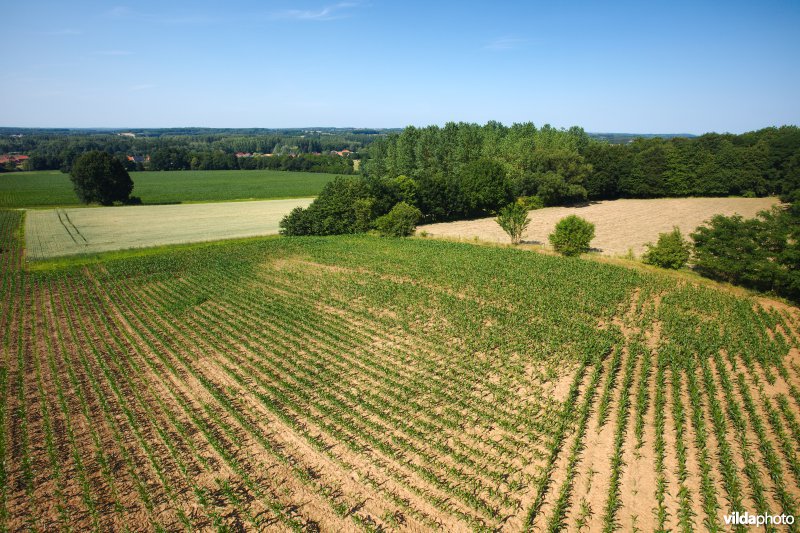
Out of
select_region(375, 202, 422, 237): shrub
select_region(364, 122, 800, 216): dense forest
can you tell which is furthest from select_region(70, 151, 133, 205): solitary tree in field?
select_region(375, 202, 422, 237): shrub

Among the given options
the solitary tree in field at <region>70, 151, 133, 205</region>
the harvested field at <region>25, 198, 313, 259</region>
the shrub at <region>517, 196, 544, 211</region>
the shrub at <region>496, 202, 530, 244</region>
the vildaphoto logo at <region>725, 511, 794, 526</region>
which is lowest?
the vildaphoto logo at <region>725, 511, 794, 526</region>

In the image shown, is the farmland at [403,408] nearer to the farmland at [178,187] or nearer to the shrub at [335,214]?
the shrub at [335,214]

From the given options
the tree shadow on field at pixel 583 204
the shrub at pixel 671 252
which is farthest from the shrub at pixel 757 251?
the tree shadow on field at pixel 583 204

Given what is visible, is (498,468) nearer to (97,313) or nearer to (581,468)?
(581,468)

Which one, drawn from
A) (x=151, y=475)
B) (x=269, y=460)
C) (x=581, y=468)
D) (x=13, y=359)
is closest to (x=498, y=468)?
(x=581, y=468)

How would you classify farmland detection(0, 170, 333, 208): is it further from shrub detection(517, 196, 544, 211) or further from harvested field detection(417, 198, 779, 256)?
harvested field detection(417, 198, 779, 256)

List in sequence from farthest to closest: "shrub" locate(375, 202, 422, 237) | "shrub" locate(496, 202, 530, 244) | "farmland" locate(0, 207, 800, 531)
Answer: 1. "shrub" locate(375, 202, 422, 237)
2. "shrub" locate(496, 202, 530, 244)
3. "farmland" locate(0, 207, 800, 531)
